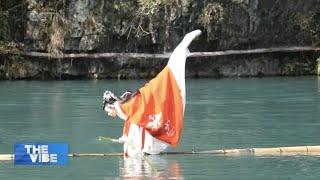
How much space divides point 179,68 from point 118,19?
17.3 meters

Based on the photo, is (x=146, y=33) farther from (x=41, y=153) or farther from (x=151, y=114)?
(x=41, y=153)

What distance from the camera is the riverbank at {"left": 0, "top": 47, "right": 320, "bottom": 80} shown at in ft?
83.8

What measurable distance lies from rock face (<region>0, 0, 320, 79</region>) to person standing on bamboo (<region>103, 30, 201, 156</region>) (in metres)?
16.7

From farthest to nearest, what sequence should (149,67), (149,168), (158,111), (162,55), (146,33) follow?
(149,67), (162,55), (146,33), (158,111), (149,168)

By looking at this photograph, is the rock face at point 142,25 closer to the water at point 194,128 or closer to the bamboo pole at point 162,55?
the bamboo pole at point 162,55

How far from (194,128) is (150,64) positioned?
1451 cm

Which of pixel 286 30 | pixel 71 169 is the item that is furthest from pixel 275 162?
pixel 286 30

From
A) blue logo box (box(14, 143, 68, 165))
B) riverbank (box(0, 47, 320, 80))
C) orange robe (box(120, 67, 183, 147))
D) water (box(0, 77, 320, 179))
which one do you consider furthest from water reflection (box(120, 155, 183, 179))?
riverbank (box(0, 47, 320, 80))

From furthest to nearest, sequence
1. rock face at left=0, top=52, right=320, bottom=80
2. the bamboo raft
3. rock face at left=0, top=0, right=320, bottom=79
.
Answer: rock face at left=0, top=52, right=320, bottom=80
rock face at left=0, top=0, right=320, bottom=79
the bamboo raft

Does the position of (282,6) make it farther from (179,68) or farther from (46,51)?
(179,68)

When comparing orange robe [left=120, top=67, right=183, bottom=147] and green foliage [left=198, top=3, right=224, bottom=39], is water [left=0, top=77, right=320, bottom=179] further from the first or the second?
green foliage [left=198, top=3, right=224, bottom=39]

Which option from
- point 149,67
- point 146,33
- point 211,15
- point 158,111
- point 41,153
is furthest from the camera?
point 149,67

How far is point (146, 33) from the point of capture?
83.5 ft

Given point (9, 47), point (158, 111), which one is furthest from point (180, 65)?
point (9, 47)
